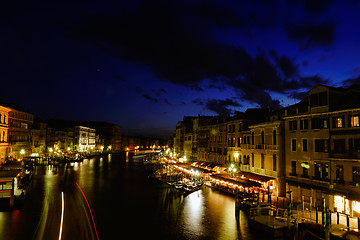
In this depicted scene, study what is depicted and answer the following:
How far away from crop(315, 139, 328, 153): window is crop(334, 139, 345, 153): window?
1.11m

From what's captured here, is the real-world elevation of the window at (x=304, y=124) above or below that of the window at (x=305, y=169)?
above

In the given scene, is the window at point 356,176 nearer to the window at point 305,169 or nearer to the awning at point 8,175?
the window at point 305,169

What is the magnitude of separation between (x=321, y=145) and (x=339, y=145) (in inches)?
81.1

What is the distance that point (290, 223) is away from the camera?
67.9ft

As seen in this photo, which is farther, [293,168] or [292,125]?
[292,125]

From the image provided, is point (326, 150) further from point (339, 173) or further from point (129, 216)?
point (129, 216)

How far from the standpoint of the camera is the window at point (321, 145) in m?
25.0

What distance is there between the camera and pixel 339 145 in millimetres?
23500

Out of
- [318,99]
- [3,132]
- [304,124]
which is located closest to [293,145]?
[304,124]

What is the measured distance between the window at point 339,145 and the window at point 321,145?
111cm

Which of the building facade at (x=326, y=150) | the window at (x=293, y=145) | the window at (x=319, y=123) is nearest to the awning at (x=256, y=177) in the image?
the building facade at (x=326, y=150)

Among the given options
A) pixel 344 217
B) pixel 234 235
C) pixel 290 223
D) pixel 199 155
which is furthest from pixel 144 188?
pixel 344 217

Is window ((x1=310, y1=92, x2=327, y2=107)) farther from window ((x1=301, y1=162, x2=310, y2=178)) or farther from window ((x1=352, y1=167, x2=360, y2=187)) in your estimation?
window ((x1=352, y1=167, x2=360, y2=187))

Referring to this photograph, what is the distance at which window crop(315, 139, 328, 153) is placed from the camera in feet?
82.0
